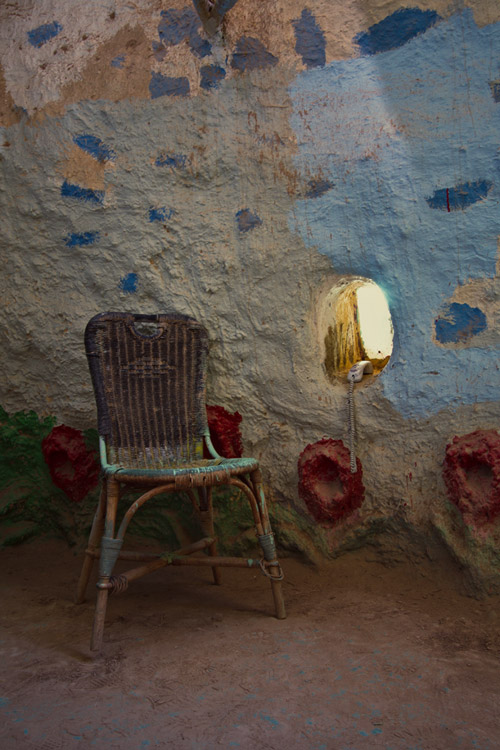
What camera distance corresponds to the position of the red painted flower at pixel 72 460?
8.68 feet

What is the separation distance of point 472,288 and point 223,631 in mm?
1474

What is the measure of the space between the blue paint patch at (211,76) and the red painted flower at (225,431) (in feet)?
4.49

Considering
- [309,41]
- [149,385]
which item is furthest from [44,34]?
[149,385]

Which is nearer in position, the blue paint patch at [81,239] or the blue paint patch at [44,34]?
the blue paint patch at [81,239]

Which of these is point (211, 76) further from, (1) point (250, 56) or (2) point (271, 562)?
(2) point (271, 562)

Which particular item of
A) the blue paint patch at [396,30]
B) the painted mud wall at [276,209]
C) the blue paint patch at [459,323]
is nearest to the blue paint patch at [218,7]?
the painted mud wall at [276,209]

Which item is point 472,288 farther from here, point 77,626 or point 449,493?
point 77,626

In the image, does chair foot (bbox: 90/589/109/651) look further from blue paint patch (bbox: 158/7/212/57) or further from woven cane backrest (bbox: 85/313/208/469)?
blue paint patch (bbox: 158/7/212/57)

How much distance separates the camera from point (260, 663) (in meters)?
1.70

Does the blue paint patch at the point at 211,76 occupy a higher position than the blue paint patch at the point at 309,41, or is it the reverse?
the blue paint patch at the point at 309,41

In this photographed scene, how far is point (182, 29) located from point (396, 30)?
2.98 ft

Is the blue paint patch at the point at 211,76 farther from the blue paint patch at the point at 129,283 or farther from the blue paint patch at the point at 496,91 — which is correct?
the blue paint patch at the point at 496,91

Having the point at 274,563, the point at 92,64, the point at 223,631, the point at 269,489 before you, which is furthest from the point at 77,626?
the point at 92,64

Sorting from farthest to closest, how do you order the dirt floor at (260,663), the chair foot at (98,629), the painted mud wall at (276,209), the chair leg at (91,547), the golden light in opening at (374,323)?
the golden light in opening at (374,323) < the painted mud wall at (276,209) < the chair leg at (91,547) < the chair foot at (98,629) < the dirt floor at (260,663)
